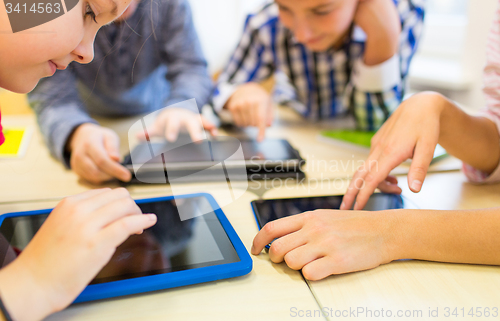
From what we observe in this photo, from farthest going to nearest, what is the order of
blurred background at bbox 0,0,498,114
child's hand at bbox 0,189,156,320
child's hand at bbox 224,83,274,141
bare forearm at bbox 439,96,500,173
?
blurred background at bbox 0,0,498,114 < child's hand at bbox 224,83,274,141 < bare forearm at bbox 439,96,500,173 < child's hand at bbox 0,189,156,320

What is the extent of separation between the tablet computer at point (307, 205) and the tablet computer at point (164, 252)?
56mm

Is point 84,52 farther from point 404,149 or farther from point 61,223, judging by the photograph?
point 404,149

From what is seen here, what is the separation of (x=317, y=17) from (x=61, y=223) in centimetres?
55

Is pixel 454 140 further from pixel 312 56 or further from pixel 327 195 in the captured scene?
pixel 312 56

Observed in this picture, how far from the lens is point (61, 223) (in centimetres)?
27

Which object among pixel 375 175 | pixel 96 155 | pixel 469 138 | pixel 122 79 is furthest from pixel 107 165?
pixel 469 138

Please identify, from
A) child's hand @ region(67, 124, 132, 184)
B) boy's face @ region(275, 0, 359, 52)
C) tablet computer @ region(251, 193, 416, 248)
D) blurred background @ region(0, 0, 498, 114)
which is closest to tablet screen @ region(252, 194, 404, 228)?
tablet computer @ region(251, 193, 416, 248)

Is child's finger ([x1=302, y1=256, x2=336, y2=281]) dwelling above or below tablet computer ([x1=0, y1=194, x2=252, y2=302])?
below

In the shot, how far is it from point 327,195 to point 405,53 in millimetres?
533

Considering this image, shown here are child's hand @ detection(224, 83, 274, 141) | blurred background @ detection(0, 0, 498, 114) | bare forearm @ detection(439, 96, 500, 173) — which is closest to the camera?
bare forearm @ detection(439, 96, 500, 173)

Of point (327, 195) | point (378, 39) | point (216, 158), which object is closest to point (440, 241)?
point (327, 195)

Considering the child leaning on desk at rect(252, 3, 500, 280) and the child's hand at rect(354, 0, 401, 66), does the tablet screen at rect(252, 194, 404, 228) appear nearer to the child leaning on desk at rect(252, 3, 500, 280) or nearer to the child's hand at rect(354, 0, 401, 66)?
the child leaning on desk at rect(252, 3, 500, 280)

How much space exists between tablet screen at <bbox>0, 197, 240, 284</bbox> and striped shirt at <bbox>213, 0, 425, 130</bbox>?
19.3 inches

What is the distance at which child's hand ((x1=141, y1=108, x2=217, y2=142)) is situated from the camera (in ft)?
1.78
